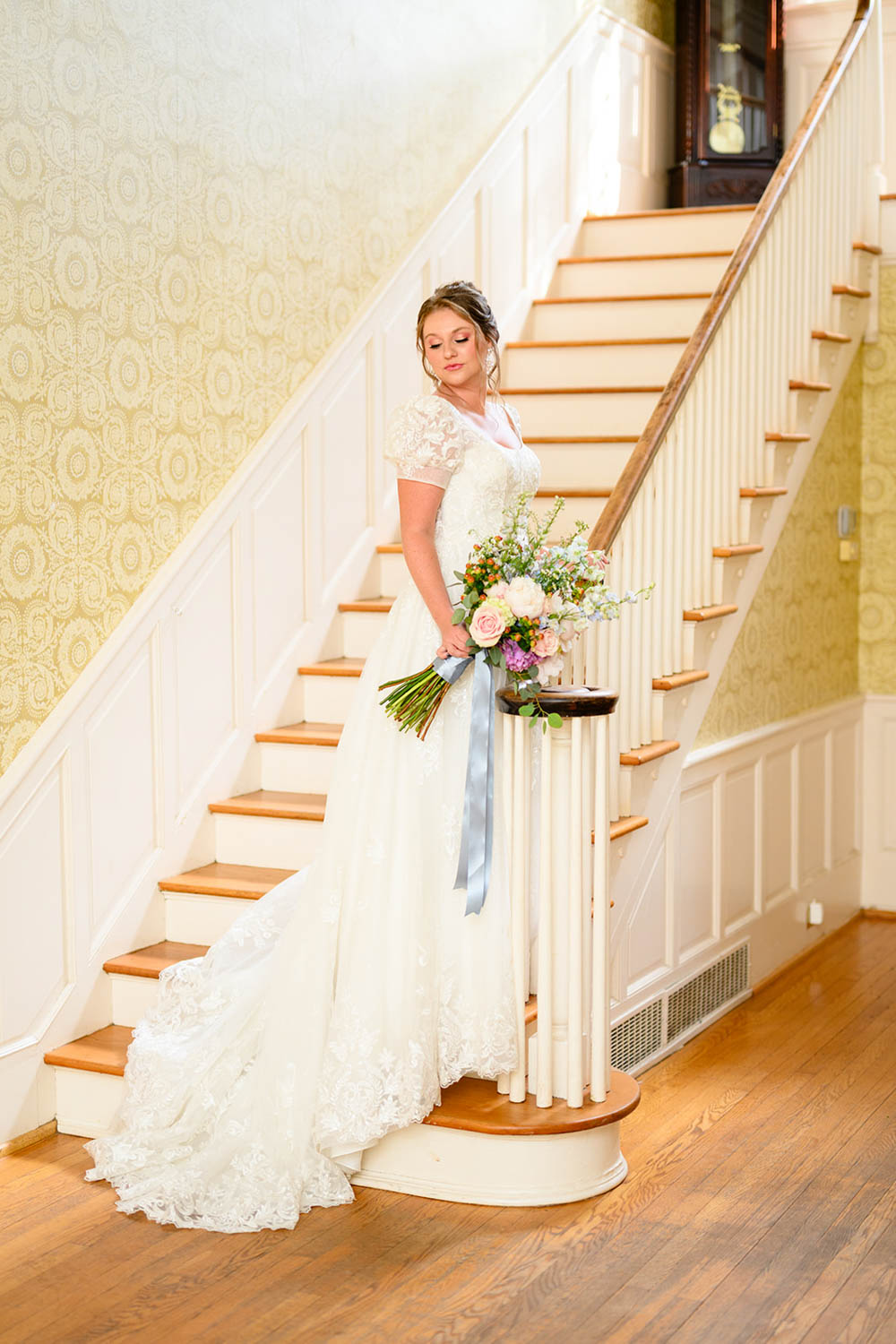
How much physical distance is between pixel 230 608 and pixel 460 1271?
7.18ft

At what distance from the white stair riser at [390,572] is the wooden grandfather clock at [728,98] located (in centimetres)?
315

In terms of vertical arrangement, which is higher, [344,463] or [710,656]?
[344,463]

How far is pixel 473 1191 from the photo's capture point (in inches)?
135

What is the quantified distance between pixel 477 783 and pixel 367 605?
1.73 meters

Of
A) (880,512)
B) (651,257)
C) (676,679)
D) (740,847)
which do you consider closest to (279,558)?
(676,679)

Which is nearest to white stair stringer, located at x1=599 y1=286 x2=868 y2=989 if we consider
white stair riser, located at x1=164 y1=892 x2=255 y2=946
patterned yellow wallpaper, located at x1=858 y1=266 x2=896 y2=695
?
patterned yellow wallpaper, located at x1=858 y1=266 x2=896 y2=695

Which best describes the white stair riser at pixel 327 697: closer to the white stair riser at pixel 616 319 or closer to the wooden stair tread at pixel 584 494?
the wooden stair tread at pixel 584 494

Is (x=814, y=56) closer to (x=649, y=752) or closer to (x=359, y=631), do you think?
(x=359, y=631)

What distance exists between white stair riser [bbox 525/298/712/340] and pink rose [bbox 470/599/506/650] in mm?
3141

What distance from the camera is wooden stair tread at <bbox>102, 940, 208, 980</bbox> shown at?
13.3 feet

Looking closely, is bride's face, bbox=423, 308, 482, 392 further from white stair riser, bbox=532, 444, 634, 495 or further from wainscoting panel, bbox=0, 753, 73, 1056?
white stair riser, bbox=532, 444, 634, 495

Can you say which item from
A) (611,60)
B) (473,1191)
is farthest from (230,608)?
(611,60)

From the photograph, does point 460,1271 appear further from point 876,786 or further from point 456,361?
point 876,786

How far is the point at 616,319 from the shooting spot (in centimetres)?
629
